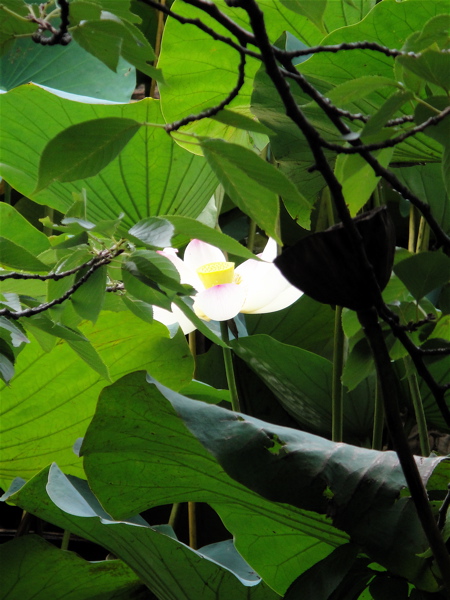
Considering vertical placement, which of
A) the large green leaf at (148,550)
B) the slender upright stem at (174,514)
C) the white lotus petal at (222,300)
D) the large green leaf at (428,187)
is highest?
the large green leaf at (428,187)

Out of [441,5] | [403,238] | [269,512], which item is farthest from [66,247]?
[403,238]

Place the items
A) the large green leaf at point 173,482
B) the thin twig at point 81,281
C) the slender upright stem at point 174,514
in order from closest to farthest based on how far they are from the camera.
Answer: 1. the thin twig at point 81,281
2. the large green leaf at point 173,482
3. the slender upright stem at point 174,514

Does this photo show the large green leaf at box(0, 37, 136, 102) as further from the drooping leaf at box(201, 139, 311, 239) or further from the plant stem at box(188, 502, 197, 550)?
the drooping leaf at box(201, 139, 311, 239)

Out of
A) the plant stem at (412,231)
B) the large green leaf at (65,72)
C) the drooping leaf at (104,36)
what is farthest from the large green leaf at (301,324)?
the drooping leaf at (104,36)

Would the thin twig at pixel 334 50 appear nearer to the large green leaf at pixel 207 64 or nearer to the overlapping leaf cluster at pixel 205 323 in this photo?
the overlapping leaf cluster at pixel 205 323

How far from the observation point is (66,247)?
0.34m

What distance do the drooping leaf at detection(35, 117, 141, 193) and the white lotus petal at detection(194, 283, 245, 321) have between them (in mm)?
409

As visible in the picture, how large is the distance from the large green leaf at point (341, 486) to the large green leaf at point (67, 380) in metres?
0.33

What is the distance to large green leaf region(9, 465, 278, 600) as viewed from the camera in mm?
580

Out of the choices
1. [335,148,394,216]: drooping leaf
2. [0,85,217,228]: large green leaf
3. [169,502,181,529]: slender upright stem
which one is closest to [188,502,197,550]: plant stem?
[169,502,181,529]: slender upright stem

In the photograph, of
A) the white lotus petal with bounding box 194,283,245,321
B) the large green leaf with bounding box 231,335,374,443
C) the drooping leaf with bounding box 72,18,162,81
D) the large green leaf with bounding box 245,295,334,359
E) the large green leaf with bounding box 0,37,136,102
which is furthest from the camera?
the large green leaf with bounding box 0,37,136,102

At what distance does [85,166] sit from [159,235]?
0.05 m

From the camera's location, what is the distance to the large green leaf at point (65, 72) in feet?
4.02

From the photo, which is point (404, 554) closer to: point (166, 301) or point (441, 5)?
point (166, 301)
